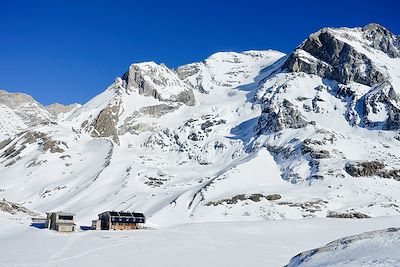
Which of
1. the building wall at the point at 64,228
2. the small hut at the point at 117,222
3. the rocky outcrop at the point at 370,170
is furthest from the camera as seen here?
the rocky outcrop at the point at 370,170

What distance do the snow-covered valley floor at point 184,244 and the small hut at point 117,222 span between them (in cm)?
1121

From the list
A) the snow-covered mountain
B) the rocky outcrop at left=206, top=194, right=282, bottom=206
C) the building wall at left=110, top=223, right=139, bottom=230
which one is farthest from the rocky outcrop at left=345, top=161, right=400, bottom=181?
the building wall at left=110, top=223, right=139, bottom=230

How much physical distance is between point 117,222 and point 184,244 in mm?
26415

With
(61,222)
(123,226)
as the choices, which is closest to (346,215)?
(123,226)

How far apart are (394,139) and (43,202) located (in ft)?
353

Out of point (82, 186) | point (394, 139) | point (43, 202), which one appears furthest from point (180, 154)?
point (394, 139)

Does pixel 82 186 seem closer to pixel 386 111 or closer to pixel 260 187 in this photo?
pixel 260 187

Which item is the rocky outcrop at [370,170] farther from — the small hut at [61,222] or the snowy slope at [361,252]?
the snowy slope at [361,252]

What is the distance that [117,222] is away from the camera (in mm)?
76812

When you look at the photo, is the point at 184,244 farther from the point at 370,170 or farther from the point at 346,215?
the point at 370,170

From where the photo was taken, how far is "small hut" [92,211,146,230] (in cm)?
7619

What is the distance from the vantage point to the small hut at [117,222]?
250 feet

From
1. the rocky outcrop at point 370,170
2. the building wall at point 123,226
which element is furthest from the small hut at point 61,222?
the rocky outcrop at point 370,170

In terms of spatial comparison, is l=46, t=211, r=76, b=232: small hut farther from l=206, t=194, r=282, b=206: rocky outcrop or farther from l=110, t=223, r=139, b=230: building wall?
l=206, t=194, r=282, b=206: rocky outcrop
